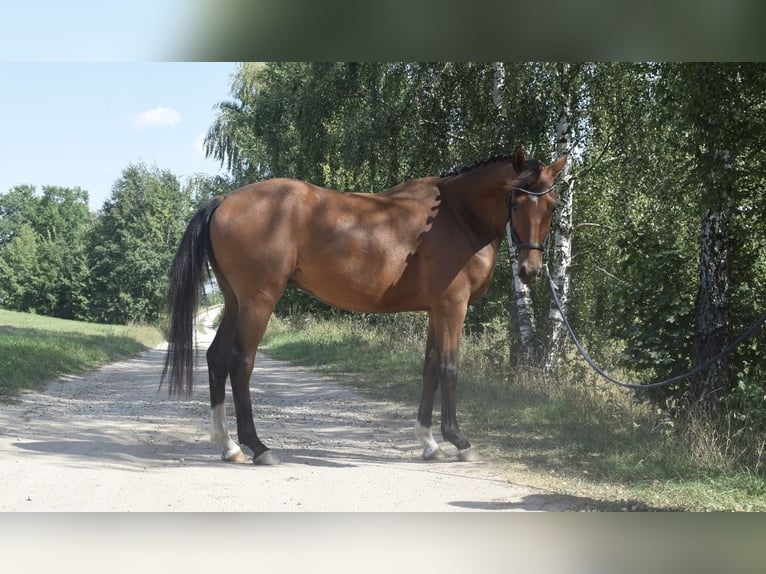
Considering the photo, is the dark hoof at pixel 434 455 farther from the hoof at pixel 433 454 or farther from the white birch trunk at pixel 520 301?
the white birch trunk at pixel 520 301

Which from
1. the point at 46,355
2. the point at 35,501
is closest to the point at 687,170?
the point at 35,501

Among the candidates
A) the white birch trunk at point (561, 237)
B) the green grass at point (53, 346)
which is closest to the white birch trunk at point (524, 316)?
the white birch trunk at point (561, 237)

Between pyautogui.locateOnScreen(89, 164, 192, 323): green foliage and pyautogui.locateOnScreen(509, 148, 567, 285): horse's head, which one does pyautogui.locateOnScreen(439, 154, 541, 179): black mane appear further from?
pyautogui.locateOnScreen(89, 164, 192, 323): green foliage

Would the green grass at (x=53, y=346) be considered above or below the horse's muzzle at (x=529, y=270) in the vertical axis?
below

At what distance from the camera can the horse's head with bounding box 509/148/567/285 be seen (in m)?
5.38

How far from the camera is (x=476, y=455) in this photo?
545cm

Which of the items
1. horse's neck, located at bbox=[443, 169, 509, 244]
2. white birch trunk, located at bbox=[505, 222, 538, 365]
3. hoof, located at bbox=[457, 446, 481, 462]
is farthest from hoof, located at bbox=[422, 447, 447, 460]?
white birch trunk, located at bbox=[505, 222, 538, 365]

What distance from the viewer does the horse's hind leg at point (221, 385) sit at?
5.23 meters

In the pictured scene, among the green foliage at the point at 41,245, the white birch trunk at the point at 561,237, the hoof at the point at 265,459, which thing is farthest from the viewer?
the white birch trunk at the point at 561,237

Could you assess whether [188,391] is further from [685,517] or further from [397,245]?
[685,517]

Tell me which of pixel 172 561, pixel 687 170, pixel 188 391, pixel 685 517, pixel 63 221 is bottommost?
pixel 172 561

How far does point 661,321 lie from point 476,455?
2.02m

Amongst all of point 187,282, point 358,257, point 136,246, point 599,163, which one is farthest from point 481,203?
point 136,246
